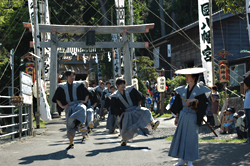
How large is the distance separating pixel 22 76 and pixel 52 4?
23777 mm

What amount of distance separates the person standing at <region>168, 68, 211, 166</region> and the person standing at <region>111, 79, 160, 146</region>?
2.54 meters

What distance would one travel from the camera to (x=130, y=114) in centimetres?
861

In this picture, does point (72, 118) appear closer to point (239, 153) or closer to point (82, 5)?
point (239, 153)

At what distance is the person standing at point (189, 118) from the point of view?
19.0ft

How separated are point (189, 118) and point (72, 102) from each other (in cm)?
341

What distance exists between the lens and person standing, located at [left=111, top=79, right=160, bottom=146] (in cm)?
853

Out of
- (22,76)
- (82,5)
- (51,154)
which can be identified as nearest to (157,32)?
(82,5)

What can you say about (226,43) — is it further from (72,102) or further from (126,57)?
(72,102)

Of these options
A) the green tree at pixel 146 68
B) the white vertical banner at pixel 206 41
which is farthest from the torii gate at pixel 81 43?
→ the green tree at pixel 146 68

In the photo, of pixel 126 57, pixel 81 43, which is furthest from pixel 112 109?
pixel 81 43

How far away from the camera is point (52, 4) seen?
106ft

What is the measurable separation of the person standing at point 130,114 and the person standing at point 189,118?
2.54 m

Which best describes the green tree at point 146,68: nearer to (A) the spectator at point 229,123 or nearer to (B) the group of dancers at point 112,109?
(A) the spectator at point 229,123

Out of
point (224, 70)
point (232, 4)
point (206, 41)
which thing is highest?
point (232, 4)
